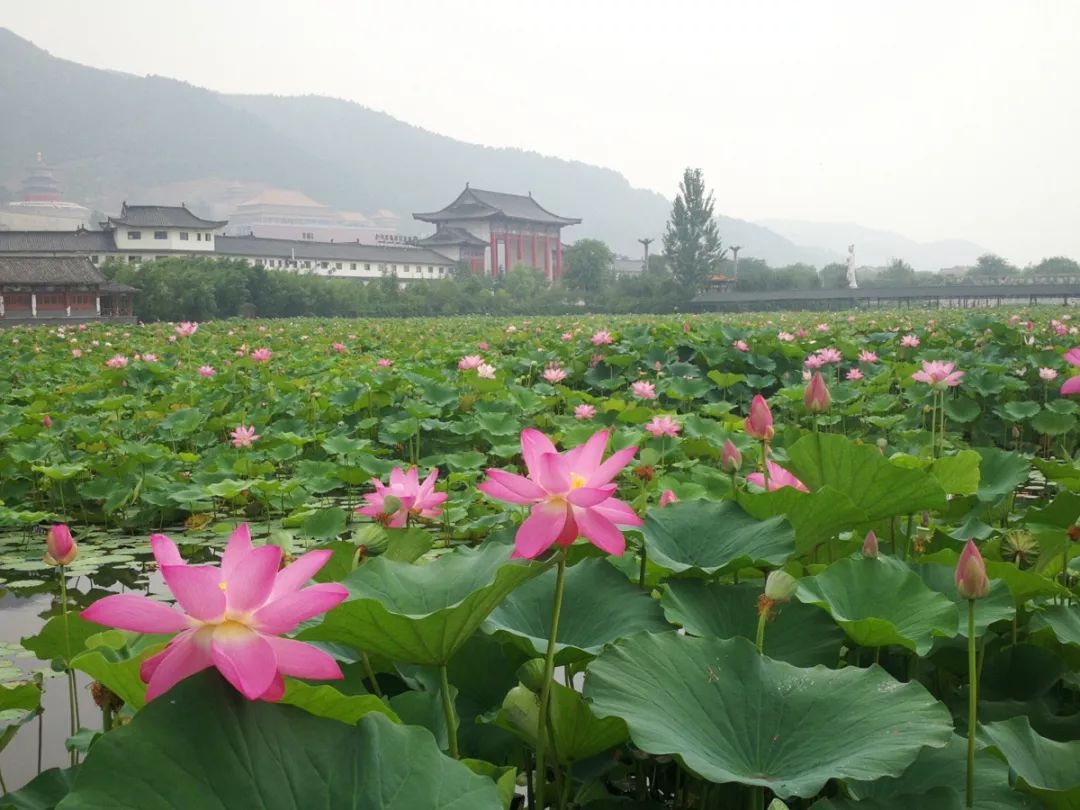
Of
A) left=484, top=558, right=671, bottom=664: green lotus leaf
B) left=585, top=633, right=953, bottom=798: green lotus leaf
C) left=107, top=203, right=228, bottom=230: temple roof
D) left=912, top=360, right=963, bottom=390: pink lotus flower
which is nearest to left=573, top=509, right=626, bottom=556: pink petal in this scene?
left=585, top=633, right=953, bottom=798: green lotus leaf

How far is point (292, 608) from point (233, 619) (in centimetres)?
4

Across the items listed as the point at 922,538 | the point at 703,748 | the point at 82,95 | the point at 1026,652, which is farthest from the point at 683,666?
the point at 82,95

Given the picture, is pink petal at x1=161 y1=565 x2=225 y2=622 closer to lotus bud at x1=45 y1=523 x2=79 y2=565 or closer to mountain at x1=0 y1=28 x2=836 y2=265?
lotus bud at x1=45 y1=523 x2=79 y2=565

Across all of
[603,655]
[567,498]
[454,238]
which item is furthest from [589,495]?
[454,238]

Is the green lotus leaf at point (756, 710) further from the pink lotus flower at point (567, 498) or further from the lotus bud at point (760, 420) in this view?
the lotus bud at point (760, 420)

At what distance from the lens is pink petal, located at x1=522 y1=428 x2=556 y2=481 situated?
77cm

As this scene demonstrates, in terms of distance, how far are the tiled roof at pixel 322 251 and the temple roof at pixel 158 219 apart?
129 centimetres

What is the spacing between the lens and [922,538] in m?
1.36

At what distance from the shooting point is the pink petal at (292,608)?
57 cm

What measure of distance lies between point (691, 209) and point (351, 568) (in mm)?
41771

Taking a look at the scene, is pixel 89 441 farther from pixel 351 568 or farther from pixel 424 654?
pixel 424 654

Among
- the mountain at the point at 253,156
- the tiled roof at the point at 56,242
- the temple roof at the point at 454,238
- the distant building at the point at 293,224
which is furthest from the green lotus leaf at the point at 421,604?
the mountain at the point at 253,156

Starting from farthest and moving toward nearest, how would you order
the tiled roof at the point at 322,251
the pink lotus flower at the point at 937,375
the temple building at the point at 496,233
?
1. the temple building at the point at 496,233
2. the tiled roof at the point at 322,251
3. the pink lotus flower at the point at 937,375

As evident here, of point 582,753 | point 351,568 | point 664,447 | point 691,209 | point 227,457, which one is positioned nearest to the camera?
point 582,753
